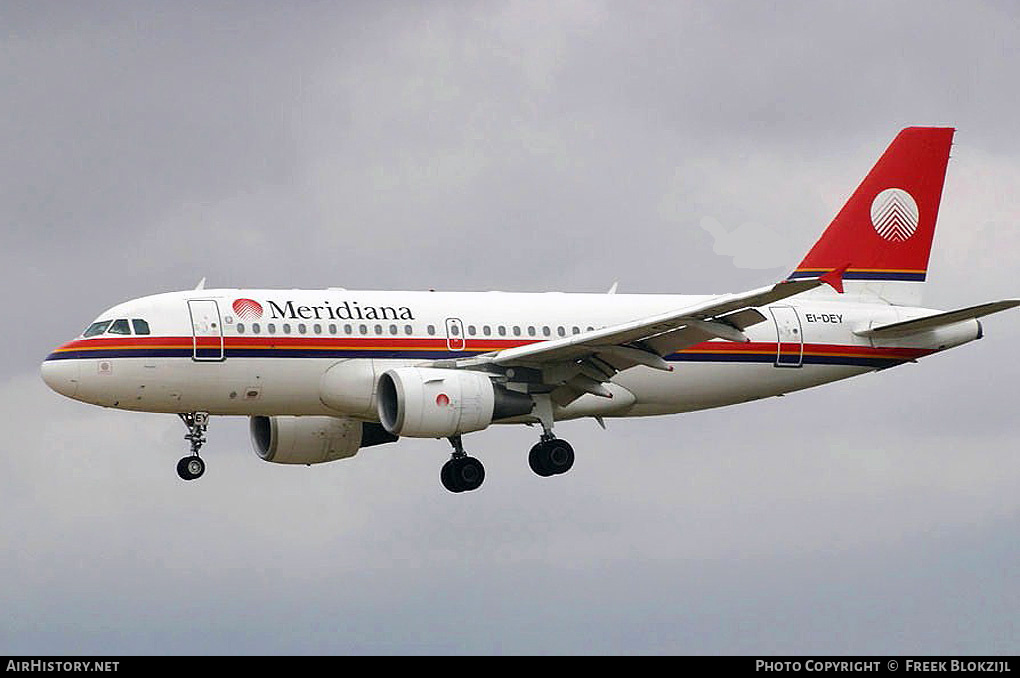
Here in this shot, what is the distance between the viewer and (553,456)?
5622cm

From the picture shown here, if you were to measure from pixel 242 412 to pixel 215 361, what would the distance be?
6.41 feet

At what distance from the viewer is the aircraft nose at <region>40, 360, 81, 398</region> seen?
53125 millimetres

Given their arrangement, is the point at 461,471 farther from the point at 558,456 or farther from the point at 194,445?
the point at 194,445

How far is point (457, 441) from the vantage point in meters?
56.8

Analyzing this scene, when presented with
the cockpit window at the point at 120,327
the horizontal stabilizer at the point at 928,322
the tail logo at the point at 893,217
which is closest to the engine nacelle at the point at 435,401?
the cockpit window at the point at 120,327

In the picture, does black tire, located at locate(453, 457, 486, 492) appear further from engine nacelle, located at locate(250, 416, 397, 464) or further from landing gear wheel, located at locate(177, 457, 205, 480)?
landing gear wheel, located at locate(177, 457, 205, 480)

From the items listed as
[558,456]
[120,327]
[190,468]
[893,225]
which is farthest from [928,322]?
[120,327]

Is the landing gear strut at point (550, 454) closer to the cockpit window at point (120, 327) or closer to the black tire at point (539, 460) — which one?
the black tire at point (539, 460)

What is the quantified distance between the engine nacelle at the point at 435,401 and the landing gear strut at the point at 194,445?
5.08 meters

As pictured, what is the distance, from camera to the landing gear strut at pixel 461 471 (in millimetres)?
56531

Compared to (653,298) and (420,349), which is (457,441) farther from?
(653,298)

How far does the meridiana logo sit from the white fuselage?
1.4 inches

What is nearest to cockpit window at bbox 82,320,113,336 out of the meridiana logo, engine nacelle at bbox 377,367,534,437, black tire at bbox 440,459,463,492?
the meridiana logo
